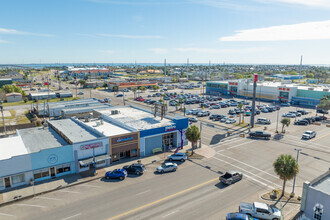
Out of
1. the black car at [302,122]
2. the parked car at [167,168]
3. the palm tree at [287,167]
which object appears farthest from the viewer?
the black car at [302,122]

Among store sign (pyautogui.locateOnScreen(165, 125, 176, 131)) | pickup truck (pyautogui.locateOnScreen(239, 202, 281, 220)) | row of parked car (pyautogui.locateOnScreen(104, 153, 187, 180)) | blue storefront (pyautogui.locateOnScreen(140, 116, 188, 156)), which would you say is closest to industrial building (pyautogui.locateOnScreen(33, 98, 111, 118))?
blue storefront (pyautogui.locateOnScreen(140, 116, 188, 156))

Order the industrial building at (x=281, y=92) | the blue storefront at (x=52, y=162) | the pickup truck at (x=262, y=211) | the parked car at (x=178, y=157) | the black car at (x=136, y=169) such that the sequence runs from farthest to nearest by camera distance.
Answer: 1. the industrial building at (x=281, y=92)
2. the parked car at (x=178, y=157)
3. the black car at (x=136, y=169)
4. the blue storefront at (x=52, y=162)
5. the pickup truck at (x=262, y=211)

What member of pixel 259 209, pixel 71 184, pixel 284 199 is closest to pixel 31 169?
pixel 71 184

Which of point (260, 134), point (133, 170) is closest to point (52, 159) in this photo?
point (133, 170)

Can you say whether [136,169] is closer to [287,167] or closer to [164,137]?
[164,137]

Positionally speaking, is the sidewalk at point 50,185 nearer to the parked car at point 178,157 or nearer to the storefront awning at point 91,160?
the storefront awning at point 91,160

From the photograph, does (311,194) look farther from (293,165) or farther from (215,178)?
(215,178)

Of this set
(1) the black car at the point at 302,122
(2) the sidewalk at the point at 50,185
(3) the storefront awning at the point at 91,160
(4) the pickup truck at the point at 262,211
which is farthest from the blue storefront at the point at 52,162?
(1) the black car at the point at 302,122

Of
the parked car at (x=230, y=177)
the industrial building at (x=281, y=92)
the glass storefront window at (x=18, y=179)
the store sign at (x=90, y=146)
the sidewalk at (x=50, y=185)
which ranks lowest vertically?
the sidewalk at (x=50, y=185)
